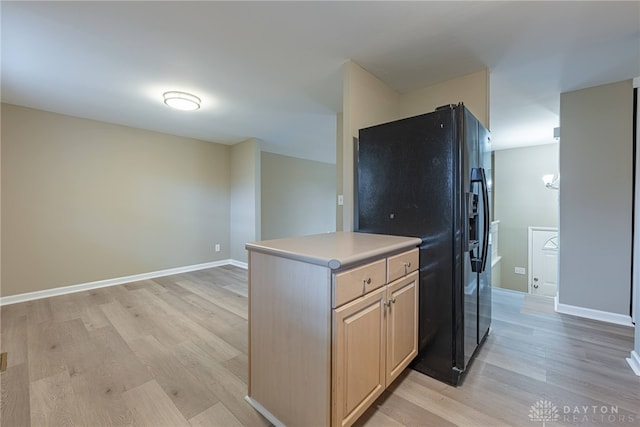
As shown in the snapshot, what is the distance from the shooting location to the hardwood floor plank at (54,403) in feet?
4.62

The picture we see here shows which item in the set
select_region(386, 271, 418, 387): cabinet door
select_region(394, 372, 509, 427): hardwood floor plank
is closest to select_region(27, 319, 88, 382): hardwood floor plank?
select_region(386, 271, 418, 387): cabinet door

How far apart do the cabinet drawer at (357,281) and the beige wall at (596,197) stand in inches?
106

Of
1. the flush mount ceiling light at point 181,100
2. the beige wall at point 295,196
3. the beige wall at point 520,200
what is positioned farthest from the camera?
the beige wall at point 295,196

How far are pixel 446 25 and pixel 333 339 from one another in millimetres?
2086

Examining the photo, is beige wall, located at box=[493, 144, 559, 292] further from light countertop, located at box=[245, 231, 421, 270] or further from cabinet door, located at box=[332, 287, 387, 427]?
cabinet door, located at box=[332, 287, 387, 427]

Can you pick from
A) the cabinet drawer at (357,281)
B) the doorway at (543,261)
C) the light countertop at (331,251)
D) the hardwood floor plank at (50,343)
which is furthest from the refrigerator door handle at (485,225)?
the doorway at (543,261)

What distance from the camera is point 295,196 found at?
20.8 ft

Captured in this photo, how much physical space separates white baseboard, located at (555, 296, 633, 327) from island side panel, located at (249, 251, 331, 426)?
3.08 metres

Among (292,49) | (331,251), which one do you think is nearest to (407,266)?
(331,251)

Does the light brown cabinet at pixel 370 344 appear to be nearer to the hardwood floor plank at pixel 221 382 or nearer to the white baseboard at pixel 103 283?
the hardwood floor plank at pixel 221 382

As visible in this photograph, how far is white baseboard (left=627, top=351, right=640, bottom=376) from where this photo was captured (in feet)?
5.87

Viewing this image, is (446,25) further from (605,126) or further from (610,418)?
(610,418)

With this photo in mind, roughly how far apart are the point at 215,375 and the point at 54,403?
88 cm

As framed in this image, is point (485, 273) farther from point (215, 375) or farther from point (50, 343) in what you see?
point (50, 343)
